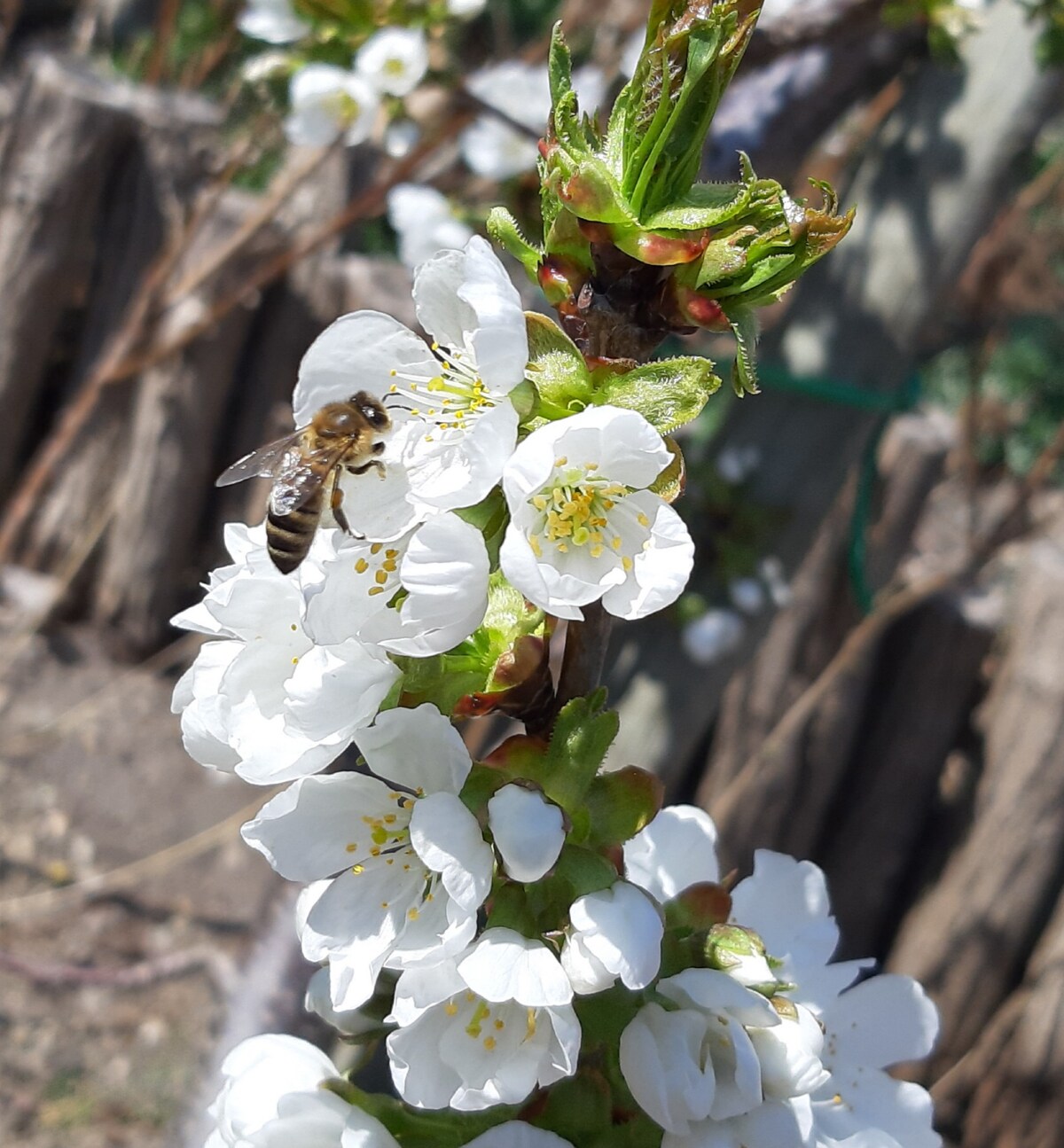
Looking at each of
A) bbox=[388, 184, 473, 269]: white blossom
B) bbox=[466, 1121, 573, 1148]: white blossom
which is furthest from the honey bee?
bbox=[388, 184, 473, 269]: white blossom

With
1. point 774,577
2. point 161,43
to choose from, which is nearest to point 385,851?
point 774,577

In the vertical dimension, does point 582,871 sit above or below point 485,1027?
above

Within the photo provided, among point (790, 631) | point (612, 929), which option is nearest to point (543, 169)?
point (612, 929)

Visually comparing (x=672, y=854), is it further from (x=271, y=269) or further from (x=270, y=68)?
(x=271, y=269)

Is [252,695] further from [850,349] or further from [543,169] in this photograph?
[850,349]

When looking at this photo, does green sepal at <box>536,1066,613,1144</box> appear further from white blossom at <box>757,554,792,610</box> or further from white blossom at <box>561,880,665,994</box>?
white blossom at <box>757,554,792,610</box>

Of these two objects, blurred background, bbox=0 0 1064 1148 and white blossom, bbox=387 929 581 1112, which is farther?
blurred background, bbox=0 0 1064 1148
